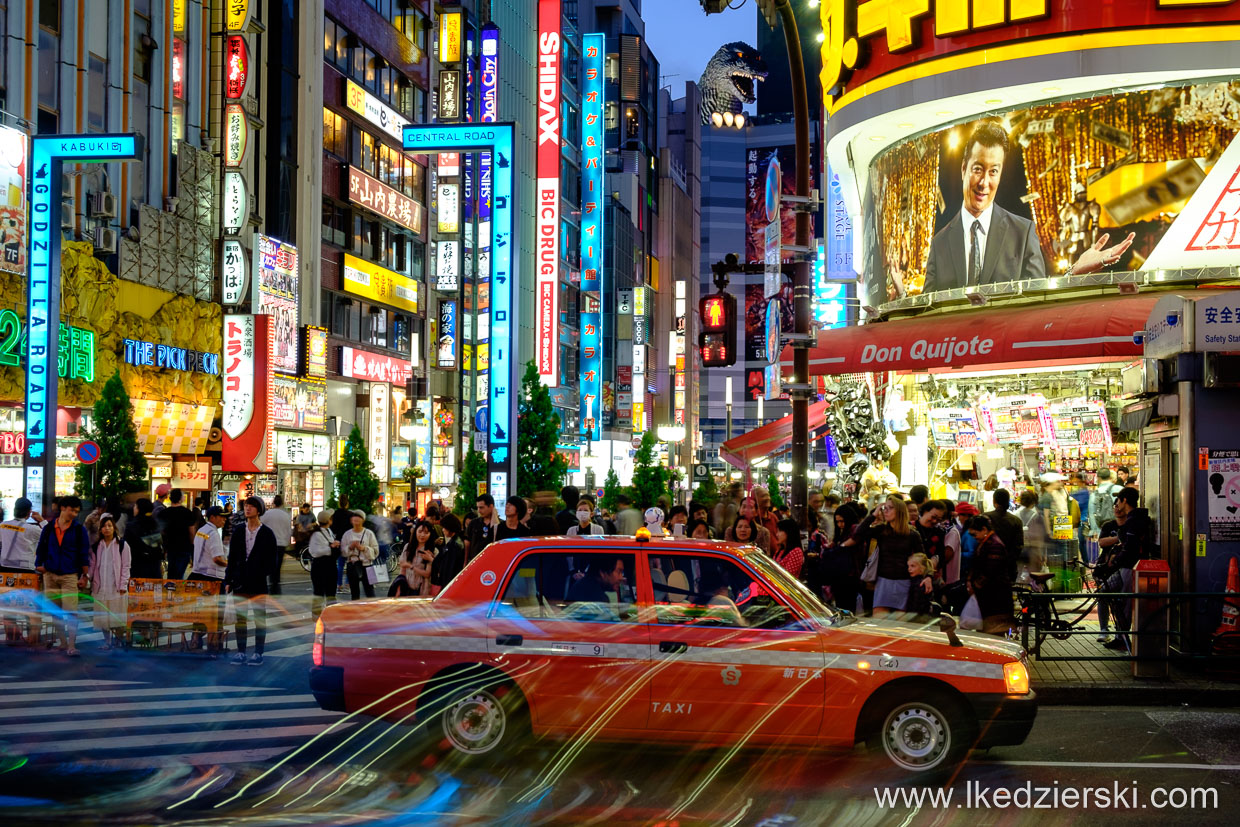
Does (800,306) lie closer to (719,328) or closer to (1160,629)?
(719,328)

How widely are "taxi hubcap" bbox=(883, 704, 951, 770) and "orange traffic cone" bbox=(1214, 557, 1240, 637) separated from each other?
18.2 ft

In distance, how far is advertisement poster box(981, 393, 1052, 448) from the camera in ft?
73.9

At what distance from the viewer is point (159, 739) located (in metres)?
10.1

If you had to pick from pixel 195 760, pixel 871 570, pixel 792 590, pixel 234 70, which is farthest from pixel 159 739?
pixel 234 70

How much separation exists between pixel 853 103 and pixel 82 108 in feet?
61.2

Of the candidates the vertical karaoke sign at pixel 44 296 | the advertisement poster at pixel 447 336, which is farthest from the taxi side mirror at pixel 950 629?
the advertisement poster at pixel 447 336

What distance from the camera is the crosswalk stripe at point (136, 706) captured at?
37.1ft

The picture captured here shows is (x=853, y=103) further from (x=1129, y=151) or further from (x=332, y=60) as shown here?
(x=332, y=60)

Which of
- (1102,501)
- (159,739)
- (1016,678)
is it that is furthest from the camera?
(1102,501)

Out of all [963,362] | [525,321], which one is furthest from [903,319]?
[525,321]

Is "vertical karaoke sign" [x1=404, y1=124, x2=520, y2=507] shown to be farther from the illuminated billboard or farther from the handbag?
the handbag

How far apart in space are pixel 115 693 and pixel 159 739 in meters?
2.80

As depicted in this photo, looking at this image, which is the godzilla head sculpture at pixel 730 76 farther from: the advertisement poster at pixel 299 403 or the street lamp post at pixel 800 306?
the street lamp post at pixel 800 306

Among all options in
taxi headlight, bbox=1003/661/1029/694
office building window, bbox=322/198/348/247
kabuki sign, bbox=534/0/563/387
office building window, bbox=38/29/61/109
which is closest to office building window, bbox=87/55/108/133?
office building window, bbox=38/29/61/109
